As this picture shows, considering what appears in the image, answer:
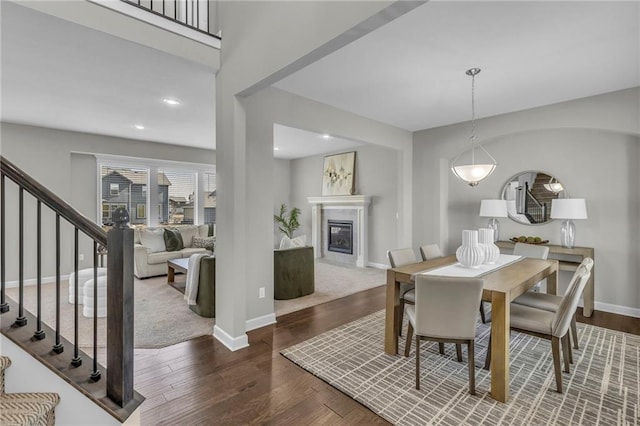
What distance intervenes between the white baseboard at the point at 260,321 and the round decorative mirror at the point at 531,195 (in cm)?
383

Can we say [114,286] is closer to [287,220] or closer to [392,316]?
[392,316]

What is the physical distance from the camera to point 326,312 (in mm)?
3799

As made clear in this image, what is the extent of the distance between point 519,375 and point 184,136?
5.94 m

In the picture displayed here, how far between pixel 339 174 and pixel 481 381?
5.44 m

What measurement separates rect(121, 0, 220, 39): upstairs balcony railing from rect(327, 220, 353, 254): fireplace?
479cm

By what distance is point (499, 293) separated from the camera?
2125 millimetres

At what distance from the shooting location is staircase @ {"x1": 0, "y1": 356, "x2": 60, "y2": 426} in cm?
131

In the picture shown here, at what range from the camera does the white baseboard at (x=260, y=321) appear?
3287 millimetres

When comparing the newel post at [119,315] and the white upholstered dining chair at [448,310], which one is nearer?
the newel post at [119,315]

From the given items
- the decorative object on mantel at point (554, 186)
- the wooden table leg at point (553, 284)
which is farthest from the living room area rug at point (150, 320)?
the decorative object on mantel at point (554, 186)

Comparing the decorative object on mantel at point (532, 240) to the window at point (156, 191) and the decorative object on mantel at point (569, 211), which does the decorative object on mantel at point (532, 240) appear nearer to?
the decorative object on mantel at point (569, 211)

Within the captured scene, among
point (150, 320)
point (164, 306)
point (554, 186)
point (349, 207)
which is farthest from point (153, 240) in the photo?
point (554, 186)

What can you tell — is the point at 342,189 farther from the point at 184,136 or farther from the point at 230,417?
the point at 230,417

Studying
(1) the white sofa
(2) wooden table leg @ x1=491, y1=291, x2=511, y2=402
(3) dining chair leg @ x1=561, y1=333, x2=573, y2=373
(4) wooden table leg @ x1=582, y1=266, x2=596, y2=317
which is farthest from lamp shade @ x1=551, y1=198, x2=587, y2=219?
(1) the white sofa
